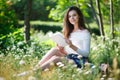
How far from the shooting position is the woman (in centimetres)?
586

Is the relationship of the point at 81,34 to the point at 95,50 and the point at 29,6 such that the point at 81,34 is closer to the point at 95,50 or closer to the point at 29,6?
the point at 95,50

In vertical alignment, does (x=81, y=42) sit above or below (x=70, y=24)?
below

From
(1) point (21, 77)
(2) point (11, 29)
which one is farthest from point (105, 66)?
(2) point (11, 29)

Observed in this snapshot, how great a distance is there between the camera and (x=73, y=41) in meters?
6.17

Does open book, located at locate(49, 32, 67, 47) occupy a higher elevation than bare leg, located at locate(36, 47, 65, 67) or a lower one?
higher

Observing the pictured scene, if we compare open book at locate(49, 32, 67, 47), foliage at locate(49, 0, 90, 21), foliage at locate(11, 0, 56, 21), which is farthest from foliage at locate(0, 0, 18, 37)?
foliage at locate(11, 0, 56, 21)

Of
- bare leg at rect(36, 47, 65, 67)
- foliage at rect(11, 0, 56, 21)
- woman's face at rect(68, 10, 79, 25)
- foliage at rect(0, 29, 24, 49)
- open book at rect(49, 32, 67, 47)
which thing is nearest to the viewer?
open book at rect(49, 32, 67, 47)

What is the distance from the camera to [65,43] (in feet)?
18.7

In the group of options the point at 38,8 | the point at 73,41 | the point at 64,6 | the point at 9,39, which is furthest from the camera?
the point at 38,8

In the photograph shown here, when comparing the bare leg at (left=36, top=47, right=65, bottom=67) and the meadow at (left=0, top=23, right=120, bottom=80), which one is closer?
the meadow at (left=0, top=23, right=120, bottom=80)

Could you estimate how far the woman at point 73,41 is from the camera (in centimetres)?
586

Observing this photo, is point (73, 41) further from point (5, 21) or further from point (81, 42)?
point (5, 21)

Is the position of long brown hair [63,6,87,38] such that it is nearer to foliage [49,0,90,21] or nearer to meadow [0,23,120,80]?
meadow [0,23,120,80]

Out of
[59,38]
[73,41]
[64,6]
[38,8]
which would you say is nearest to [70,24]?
[73,41]
